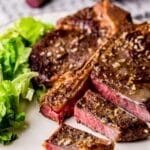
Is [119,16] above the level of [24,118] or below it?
above

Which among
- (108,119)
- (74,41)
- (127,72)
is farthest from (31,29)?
(108,119)

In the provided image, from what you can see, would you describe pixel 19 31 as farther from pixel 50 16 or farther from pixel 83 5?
pixel 83 5

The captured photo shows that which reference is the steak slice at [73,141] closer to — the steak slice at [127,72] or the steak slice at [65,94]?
the steak slice at [65,94]

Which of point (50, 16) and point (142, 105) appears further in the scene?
point (50, 16)

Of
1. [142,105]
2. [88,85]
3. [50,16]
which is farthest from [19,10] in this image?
[142,105]

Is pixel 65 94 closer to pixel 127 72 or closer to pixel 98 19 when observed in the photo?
pixel 127 72

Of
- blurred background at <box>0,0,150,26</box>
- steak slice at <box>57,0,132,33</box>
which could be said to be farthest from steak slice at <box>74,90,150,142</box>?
blurred background at <box>0,0,150,26</box>
